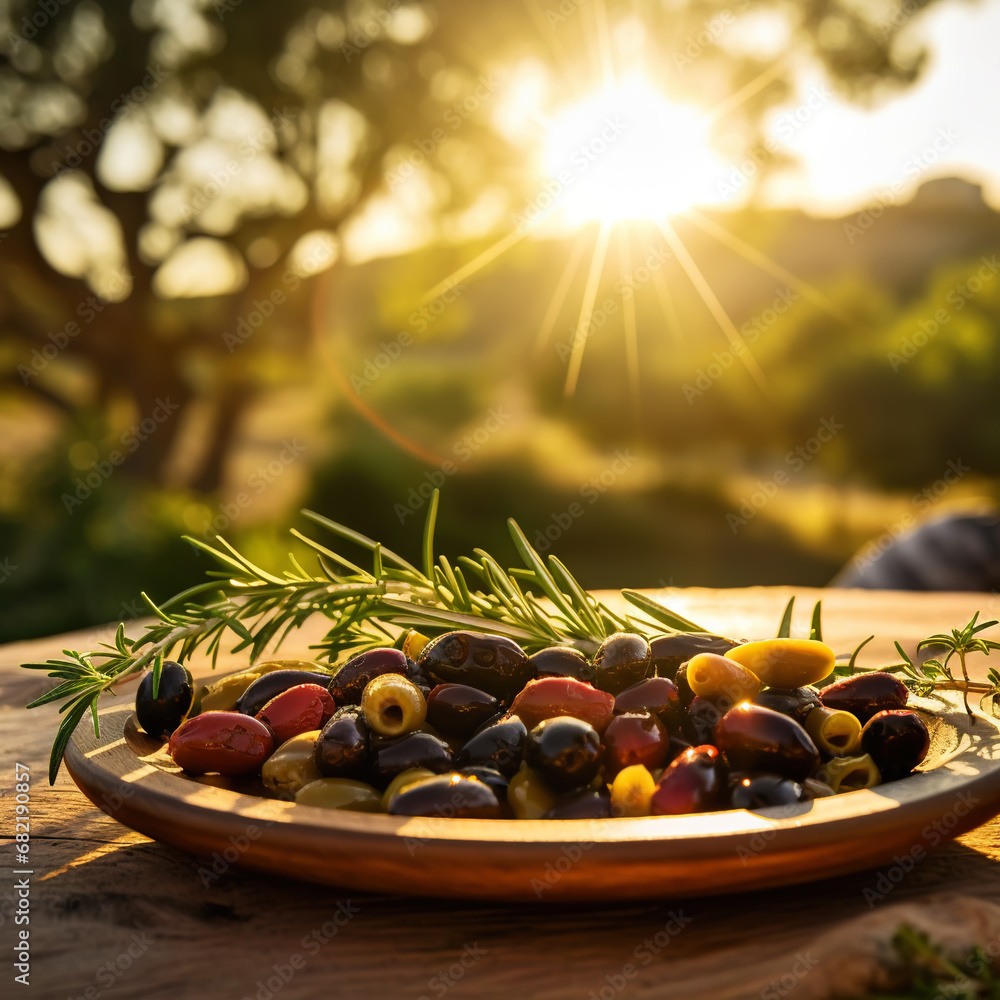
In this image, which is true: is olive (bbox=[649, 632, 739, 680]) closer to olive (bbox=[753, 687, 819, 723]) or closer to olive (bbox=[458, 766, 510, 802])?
olive (bbox=[753, 687, 819, 723])

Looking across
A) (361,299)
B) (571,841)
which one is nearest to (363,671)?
(571,841)

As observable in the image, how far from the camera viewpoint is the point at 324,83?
7.49 metres

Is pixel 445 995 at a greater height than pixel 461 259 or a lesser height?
lesser

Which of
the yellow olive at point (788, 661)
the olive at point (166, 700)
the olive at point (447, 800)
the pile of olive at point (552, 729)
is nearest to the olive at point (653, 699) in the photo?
the pile of olive at point (552, 729)

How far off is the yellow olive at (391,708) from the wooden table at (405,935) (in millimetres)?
170

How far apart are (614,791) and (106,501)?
4.78m

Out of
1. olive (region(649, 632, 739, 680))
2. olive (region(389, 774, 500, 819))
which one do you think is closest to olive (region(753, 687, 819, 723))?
olive (region(649, 632, 739, 680))

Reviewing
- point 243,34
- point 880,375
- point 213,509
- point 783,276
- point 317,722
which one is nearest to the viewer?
point 317,722

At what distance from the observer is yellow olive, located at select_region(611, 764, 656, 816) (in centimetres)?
84

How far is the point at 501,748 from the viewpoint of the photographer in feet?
3.01

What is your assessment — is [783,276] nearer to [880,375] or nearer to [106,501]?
[880,375]

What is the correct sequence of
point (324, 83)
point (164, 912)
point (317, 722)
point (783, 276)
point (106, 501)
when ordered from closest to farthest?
1. point (164, 912)
2. point (317, 722)
3. point (106, 501)
4. point (324, 83)
5. point (783, 276)

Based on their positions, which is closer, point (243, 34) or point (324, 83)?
point (243, 34)

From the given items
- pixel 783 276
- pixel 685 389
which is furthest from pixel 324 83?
pixel 783 276
